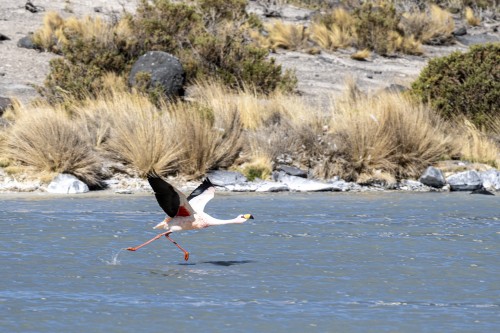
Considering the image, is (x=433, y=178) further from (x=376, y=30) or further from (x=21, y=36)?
(x=376, y=30)

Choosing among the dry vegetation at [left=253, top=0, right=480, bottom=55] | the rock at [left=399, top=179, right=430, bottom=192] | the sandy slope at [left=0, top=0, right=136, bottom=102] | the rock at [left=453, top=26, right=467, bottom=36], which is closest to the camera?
the rock at [left=399, top=179, right=430, bottom=192]

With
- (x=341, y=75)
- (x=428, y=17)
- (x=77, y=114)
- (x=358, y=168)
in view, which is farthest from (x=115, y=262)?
(x=428, y=17)

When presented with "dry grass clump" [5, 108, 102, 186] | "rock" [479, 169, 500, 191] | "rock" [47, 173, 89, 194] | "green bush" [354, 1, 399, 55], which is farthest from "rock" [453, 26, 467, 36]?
"rock" [47, 173, 89, 194]

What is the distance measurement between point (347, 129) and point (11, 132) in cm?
514

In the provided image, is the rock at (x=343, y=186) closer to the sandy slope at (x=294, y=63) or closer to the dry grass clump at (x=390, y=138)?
the dry grass clump at (x=390, y=138)

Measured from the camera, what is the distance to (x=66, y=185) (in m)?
14.3

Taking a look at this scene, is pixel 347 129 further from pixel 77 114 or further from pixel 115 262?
pixel 115 262

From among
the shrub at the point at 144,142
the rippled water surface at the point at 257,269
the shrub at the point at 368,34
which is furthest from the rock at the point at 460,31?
the rippled water surface at the point at 257,269

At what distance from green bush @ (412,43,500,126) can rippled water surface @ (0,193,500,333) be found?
5.52 meters

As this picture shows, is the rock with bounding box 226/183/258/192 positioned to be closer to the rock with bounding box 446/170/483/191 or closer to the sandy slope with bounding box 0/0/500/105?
the rock with bounding box 446/170/483/191

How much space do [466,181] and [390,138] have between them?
1417mm

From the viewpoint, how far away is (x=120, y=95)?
56.3 ft

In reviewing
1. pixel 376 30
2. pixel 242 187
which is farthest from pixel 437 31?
pixel 242 187

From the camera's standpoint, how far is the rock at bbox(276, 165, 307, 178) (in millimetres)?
15437
